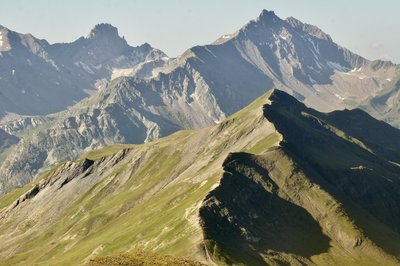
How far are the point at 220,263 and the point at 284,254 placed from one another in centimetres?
3756

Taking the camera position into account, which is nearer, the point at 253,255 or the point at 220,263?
the point at 220,263

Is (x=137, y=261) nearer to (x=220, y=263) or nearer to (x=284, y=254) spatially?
(x=220, y=263)

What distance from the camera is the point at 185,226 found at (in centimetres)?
19762

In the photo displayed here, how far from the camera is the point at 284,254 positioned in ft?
639

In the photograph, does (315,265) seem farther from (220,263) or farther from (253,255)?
(220,263)

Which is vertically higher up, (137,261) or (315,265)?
(137,261)

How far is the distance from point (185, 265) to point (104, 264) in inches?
596

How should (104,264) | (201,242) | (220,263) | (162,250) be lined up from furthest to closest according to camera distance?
(162,250) → (201,242) → (220,263) → (104,264)

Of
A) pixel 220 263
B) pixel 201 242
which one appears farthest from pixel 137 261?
pixel 201 242

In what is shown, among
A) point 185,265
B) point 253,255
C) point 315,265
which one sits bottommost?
point 315,265

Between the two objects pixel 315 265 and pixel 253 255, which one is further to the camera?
pixel 315 265

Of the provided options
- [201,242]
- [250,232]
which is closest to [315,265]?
[250,232]

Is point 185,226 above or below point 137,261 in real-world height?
below

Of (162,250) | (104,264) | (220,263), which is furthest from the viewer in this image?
(162,250)
